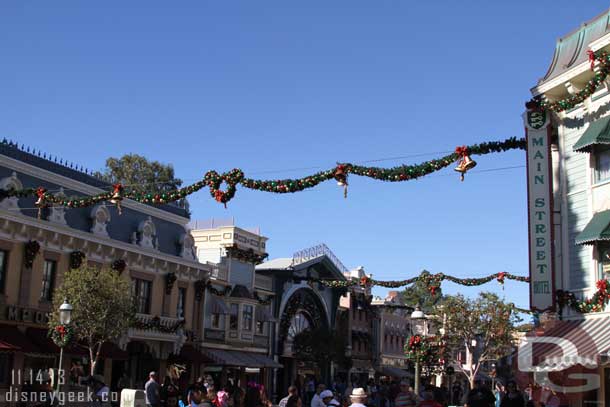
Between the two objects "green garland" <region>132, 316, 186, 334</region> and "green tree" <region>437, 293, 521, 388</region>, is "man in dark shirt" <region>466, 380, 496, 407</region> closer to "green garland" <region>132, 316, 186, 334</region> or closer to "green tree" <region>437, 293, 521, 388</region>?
"green garland" <region>132, 316, 186, 334</region>

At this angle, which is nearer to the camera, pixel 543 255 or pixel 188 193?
pixel 543 255

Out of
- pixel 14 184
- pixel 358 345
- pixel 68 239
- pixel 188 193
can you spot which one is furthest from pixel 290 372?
pixel 188 193

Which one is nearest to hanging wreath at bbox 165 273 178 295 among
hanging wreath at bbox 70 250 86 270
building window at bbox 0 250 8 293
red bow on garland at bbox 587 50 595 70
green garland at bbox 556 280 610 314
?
hanging wreath at bbox 70 250 86 270

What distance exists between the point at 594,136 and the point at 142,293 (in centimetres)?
2494

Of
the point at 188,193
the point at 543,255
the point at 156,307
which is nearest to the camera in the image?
the point at 543,255

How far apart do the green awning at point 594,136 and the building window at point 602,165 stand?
0.35 m

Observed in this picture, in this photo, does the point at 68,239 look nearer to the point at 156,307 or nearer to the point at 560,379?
the point at 156,307

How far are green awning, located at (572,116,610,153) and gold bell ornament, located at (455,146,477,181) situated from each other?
308cm

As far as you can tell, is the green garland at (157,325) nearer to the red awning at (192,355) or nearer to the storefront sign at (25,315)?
the red awning at (192,355)

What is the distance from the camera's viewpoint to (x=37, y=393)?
20.8m

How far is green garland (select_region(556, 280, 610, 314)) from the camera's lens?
18922 millimetres

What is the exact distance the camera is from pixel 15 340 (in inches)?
1154

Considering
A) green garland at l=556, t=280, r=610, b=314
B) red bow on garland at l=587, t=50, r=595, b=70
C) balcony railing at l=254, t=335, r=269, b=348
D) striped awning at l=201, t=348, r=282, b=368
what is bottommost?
striped awning at l=201, t=348, r=282, b=368

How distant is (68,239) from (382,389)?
48.2 ft
